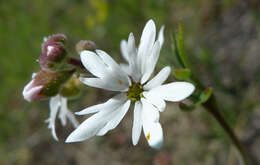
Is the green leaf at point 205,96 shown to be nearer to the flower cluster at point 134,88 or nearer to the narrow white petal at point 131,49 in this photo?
the flower cluster at point 134,88

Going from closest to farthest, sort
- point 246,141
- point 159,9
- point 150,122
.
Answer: point 150,122 → point 246,141 → point 159,9

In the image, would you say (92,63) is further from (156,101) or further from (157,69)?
(157,69)

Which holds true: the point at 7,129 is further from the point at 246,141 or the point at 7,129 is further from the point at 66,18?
the point at 246,141

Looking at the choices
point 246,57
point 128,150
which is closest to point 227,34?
point 246,57

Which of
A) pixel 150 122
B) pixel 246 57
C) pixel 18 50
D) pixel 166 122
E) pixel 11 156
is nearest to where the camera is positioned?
pixel 150 122

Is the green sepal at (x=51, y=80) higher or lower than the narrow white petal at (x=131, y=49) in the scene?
lower

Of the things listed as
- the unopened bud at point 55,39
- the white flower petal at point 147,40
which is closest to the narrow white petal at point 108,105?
the white flower petal at point 147,40
